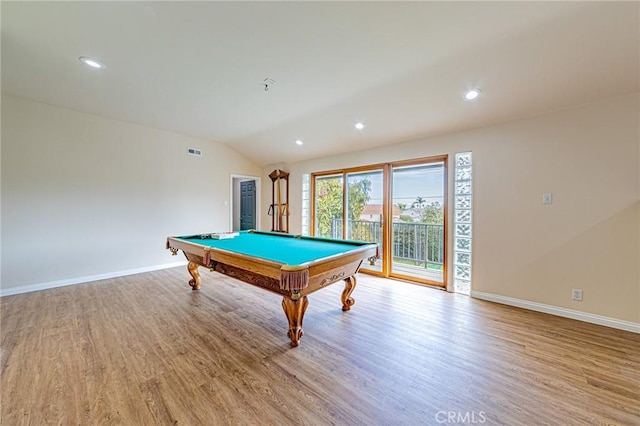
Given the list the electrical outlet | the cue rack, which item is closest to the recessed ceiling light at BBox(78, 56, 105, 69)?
the cue rack

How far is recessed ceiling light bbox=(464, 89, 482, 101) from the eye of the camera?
270 cm

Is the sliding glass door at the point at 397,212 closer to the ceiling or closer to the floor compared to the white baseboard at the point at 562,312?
closer to the ceiling

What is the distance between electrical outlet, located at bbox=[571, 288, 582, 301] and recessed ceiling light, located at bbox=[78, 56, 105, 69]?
19.5ft

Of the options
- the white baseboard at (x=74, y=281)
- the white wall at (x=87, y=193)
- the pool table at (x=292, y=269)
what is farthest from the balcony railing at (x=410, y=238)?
the white baseboard at (x=74, y=281)

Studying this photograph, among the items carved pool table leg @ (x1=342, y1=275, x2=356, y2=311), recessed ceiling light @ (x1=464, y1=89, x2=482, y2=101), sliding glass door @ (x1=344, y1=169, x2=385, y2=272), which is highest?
recessed ceiling light @ (x1=464, y1=89, x2=482, y2=101)

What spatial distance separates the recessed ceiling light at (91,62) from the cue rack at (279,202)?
12.0 feet

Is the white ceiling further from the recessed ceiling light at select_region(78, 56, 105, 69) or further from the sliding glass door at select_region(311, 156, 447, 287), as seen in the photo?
the sliding glass door at select_region(311, 156, 447, 287)

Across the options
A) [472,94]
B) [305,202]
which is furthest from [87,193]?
[472,94]

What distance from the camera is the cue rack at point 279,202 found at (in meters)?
5.94

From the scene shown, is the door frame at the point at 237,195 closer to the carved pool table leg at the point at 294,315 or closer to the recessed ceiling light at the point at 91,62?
the recessed ceiling light at the point at 91,62

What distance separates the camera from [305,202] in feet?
18.5

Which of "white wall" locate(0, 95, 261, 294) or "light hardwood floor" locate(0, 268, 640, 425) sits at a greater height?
"white wall" locate(0, 95, 261, 294)

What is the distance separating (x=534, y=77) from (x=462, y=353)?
2803 millimetres

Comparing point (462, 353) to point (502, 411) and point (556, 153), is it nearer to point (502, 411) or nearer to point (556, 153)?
point (502, 411)
